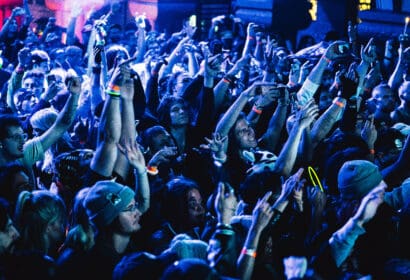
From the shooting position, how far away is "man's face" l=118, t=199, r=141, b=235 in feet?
10.9

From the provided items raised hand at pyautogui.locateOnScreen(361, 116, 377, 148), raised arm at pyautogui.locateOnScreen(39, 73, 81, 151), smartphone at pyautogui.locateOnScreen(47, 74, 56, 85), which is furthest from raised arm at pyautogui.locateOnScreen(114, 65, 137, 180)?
smartphone at pyautogui.locateOnScreen(47, 74, 56, 85)

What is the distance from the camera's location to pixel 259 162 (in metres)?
4.52

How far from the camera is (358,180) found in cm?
363

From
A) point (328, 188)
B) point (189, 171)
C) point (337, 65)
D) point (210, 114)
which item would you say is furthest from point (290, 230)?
point (337, 65)

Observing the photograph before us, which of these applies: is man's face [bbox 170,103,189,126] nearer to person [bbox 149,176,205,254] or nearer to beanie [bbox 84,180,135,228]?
person [bbox 149,176,205,254]

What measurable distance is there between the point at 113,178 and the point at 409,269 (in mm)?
1886

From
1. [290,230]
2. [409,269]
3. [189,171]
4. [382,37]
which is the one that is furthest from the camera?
[382,37]

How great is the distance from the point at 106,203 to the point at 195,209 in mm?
707

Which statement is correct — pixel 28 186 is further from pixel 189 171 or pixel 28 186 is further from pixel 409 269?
pixel 409 269

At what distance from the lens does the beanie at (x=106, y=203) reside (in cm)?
325

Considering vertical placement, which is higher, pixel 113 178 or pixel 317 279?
pixel 113 178

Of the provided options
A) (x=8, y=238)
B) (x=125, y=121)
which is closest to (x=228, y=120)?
(x=125, y=121)

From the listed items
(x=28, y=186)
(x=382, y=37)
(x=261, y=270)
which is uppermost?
(x=382, y=37)

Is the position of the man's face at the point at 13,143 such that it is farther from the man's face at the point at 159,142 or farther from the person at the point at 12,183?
the man's face at the point at 159,142
